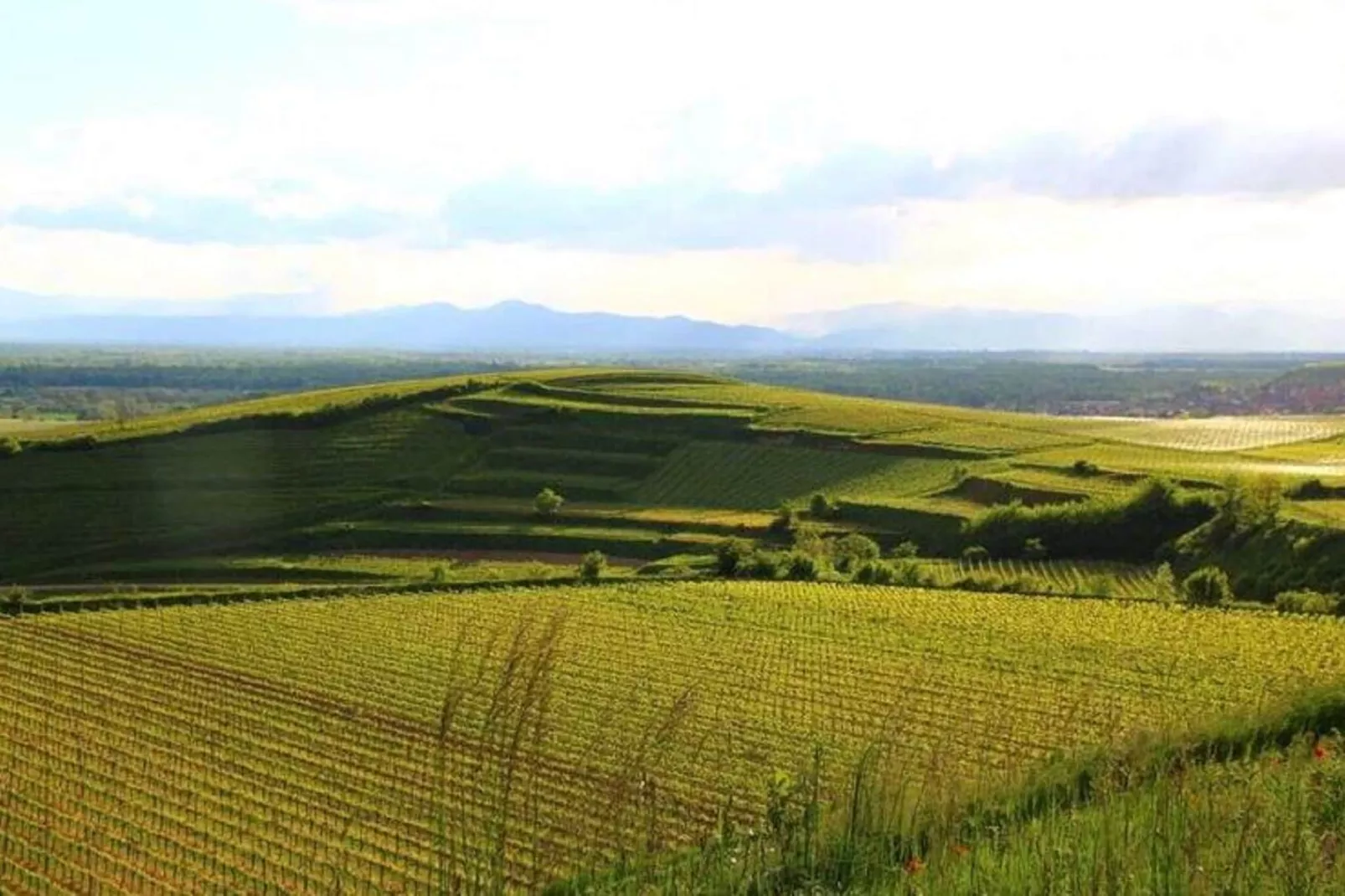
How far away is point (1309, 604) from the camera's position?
5594 centimetres

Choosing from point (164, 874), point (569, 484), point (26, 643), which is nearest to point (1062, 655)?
point (164, 874)

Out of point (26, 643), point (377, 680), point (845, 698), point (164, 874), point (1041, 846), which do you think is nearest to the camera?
point (1041, 846)

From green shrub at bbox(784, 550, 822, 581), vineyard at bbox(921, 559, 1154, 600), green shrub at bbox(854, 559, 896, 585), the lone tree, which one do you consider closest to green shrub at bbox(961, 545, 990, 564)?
vineyard at bbox(921, 559, 1154, 600)

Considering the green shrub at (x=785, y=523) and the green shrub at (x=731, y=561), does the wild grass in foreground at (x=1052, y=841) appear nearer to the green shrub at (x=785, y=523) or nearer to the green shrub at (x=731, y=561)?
the green shrub at (x=731, y=561)

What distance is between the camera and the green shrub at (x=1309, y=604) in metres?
55.1

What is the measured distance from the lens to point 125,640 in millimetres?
49875

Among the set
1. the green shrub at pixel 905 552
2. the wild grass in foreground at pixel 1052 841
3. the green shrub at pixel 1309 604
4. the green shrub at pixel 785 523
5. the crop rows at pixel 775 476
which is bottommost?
the green shrub at pixel 905 552

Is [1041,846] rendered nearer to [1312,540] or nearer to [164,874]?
[164,874]

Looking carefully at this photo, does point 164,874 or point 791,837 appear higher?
point 791,837

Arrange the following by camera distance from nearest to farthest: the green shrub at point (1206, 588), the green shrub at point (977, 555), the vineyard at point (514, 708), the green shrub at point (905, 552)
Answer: the vineyard at point (514, 708) < the green shrub at point (1206, 588) < the green shrub at point (977, 555) < the green shrub at point (905, 552)

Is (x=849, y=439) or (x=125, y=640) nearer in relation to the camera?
(x=125, y=640)

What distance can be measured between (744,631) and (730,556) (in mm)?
19900

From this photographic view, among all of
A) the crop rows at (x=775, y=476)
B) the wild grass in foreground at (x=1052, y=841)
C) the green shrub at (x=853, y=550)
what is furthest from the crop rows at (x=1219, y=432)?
the wild grass in foreground at (x=1052, y=841)

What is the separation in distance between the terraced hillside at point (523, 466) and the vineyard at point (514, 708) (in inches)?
1272
